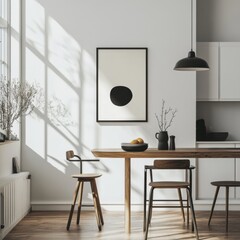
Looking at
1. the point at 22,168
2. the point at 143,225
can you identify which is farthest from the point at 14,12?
the point at 143,225

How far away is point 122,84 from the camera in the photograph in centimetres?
695

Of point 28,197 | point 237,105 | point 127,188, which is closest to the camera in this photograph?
point 127,188

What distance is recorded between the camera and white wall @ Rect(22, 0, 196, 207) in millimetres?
6953

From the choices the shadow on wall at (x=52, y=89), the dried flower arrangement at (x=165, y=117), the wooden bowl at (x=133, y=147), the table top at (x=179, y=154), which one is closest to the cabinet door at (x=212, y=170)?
the dried flower arrangement at (x=165, y=117)

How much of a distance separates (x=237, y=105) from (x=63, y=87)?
2596 millimetres

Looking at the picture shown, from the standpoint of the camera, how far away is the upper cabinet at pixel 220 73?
712cm

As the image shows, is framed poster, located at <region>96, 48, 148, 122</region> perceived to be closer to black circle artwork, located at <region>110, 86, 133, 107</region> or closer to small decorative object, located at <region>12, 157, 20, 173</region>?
black circle artwork, located at <region>110, 86, 133, 107</region>

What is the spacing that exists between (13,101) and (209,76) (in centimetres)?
272

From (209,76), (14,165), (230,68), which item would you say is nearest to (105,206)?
(14,165)

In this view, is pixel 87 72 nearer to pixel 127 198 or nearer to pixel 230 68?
pixel 230 68

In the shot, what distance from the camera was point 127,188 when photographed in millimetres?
5633

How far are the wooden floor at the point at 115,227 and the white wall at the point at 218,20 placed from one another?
260 cm

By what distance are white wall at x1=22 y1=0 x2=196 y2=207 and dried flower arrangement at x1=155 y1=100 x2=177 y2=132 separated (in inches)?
2.7

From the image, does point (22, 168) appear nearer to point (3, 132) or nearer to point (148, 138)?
point (3, 132)
